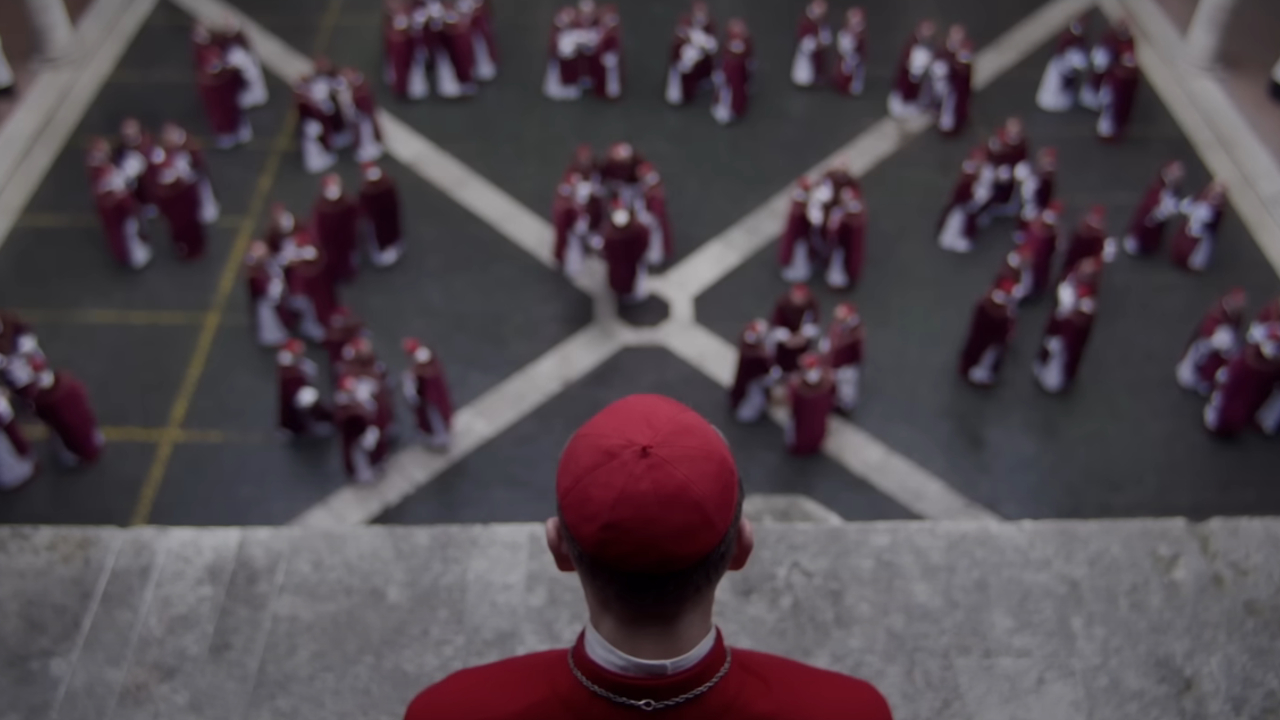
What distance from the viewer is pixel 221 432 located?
9.60m

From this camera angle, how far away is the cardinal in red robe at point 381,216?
10578 mm

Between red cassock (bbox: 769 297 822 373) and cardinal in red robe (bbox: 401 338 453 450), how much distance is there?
269 cm

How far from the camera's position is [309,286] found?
32.9 feet

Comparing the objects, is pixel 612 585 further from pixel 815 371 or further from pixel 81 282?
pixel 81 282

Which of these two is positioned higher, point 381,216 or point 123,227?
point 381,216

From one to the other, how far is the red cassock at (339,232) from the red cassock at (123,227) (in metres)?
1.71

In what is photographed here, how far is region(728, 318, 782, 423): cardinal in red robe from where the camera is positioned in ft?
30.3

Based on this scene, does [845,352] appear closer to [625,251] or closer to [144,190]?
[625,251]

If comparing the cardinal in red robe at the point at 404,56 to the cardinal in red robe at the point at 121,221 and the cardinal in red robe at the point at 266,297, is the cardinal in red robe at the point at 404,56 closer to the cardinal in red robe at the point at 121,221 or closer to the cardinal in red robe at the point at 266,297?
the cardinal in red robe at the point at 121,221

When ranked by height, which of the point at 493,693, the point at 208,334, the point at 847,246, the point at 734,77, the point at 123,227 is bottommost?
the point at 208,334

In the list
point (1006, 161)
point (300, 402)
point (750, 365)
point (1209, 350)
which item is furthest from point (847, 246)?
point (300, 402)

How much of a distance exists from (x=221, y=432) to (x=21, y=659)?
16.3ft

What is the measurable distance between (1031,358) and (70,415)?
777 cm

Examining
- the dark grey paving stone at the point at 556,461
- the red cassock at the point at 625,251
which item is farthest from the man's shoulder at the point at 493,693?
the red cassock at the point at 625,251
